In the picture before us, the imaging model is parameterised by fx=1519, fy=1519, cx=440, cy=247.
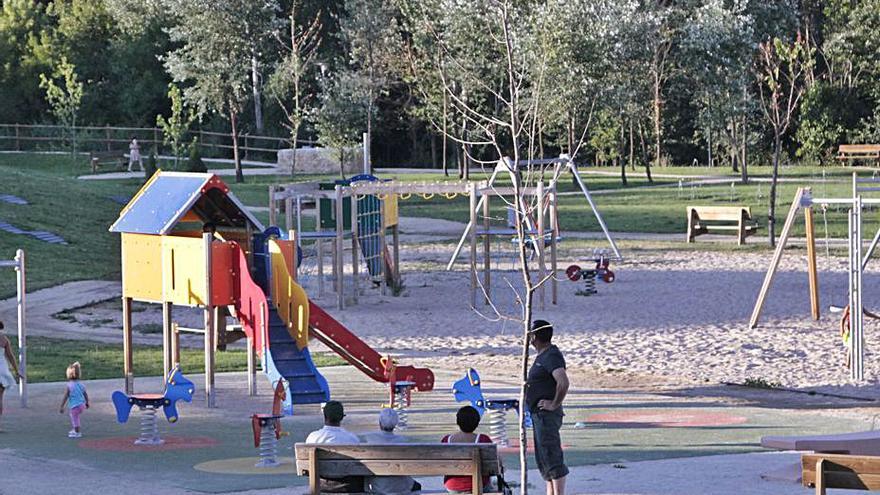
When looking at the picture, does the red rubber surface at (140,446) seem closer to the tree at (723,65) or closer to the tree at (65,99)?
the tree at (723,65)

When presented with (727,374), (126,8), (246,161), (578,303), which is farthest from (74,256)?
(126,8)

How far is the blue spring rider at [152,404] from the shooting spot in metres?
15.5

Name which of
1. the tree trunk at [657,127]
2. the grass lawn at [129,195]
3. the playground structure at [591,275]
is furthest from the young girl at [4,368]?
the tree trunk at [657,127]

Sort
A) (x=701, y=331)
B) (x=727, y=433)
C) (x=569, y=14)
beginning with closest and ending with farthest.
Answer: (x=727, y=433), (x=701, y=331), (x=569, y=14)

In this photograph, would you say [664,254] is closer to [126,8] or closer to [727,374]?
[727,374]

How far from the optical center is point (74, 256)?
35.1 meters

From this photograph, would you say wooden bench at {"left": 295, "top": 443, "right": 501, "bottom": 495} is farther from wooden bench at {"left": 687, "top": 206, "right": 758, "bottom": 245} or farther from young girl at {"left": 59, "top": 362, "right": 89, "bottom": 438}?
wooden bench at {"left": 687, "top": 206, "right": 758, "bottom": 245}

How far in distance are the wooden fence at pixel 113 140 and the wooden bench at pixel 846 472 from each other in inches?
2020

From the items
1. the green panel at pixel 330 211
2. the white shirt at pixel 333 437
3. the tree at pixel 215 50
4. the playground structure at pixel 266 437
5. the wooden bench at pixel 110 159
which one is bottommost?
the playground structure at pixel 266 437

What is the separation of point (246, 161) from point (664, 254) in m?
32.0

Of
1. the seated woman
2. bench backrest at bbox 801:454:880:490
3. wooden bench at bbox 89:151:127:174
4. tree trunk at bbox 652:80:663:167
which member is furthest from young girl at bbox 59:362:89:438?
tree trunk at bbox 652:80:663:167

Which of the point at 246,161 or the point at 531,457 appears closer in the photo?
the point at 531,457

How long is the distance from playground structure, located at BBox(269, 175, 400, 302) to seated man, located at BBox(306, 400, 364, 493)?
598 inches

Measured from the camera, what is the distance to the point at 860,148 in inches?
2347
